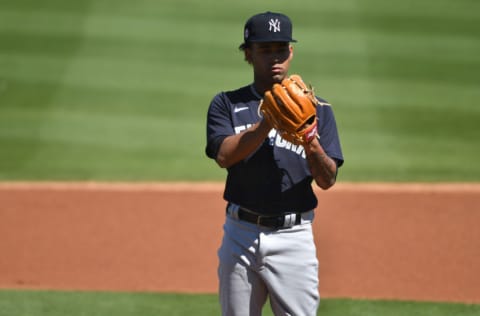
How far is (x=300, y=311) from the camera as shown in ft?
13.2

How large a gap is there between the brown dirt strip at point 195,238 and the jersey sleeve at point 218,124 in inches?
138

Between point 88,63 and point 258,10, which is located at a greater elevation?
point 258,10

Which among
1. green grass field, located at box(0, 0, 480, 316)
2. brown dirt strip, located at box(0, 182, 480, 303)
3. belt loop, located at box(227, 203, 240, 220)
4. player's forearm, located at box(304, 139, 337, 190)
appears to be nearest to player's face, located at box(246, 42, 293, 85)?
player's forearm, located at box(304, 139, 337, 190)

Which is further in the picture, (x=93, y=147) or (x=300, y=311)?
(x=93, y=147)

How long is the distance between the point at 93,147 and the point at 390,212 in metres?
5.09

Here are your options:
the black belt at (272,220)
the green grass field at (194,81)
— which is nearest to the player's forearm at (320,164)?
the black belt at (272,220)

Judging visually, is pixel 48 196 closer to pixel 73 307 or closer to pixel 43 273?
pixel 43 273

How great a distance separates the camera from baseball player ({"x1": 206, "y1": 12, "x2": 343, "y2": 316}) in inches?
158

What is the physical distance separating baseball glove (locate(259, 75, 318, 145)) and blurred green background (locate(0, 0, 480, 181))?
295 inches

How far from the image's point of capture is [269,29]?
13.1 ft

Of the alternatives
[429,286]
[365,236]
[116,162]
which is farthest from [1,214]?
[429,286]

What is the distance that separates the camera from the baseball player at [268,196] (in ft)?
13.1

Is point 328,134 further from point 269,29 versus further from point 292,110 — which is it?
point 269,29

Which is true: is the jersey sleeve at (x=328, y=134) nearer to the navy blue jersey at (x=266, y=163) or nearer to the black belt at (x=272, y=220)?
the navy blue jersey at (x=266, y=163)
